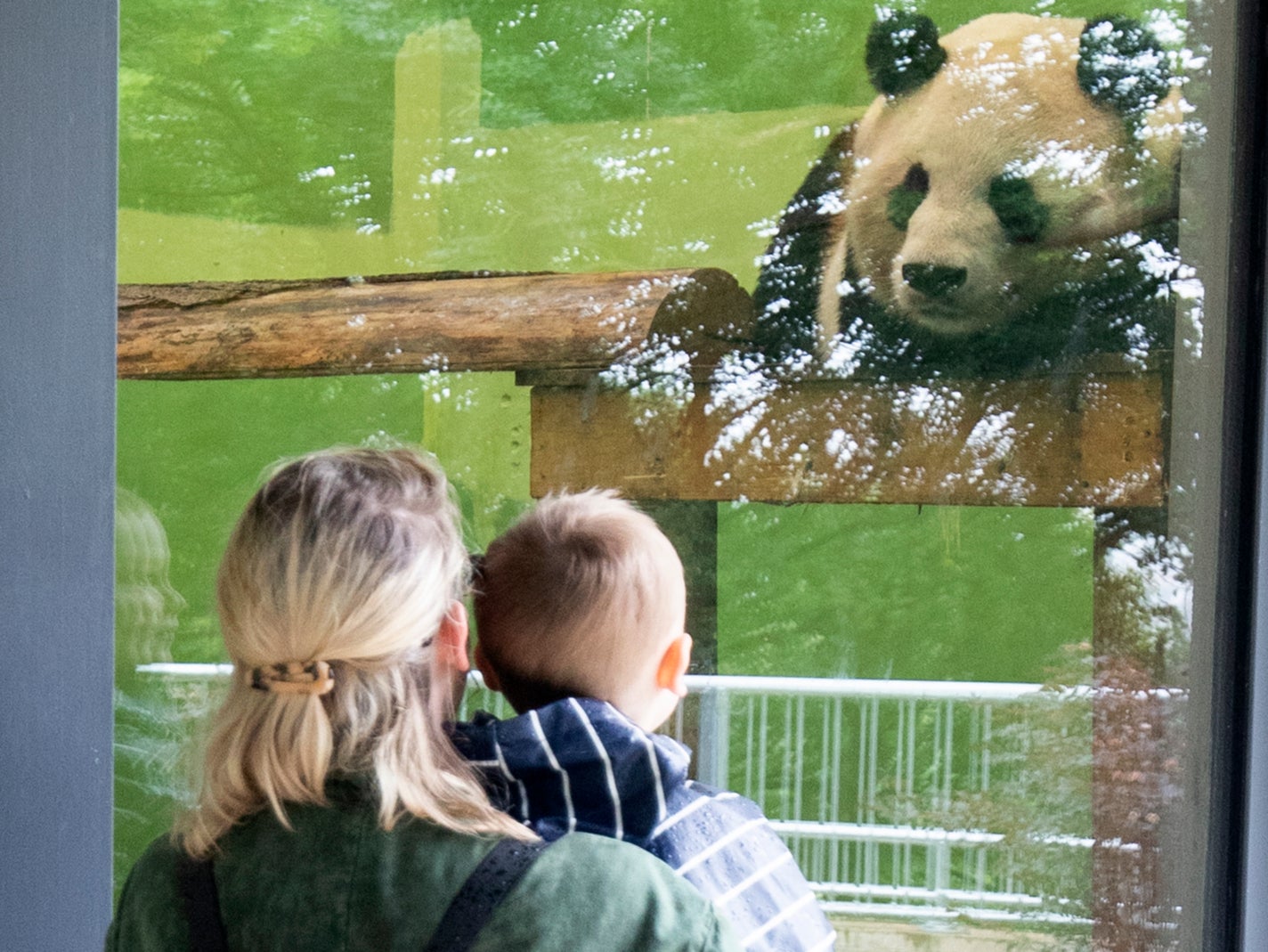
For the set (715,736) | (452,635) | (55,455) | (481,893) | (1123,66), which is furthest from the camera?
(715,736)

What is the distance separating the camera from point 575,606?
687 mm

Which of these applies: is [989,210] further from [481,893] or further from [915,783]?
[481,893]

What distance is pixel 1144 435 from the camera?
962 mm

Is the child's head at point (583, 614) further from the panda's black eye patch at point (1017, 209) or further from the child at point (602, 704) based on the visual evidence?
the panda's black eye patch at point (1017, 209)

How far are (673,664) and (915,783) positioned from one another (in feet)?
1.44

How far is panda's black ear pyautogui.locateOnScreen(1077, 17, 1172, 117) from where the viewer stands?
0.98 m

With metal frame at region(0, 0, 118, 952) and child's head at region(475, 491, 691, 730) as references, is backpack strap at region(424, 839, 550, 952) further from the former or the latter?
metal frame at region(0, 0, 118, 952)

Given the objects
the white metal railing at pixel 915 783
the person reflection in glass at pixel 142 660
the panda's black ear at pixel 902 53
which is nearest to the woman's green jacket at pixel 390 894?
the white metal railing at pixel 915 783

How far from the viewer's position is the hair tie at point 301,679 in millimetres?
609

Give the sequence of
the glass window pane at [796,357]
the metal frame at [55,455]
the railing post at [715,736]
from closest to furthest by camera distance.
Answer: the metal frame at [55,455], the glass window pane at [796,357], the railing post at [715,736]

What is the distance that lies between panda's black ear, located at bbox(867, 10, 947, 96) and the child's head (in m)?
0.58

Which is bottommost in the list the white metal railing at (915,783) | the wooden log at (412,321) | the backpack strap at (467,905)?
the white metal railing at (915,783)

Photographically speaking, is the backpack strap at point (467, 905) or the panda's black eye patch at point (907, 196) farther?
the panda's black eye patch at point (907, 196)

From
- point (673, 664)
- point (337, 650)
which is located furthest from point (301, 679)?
point (673, 664)
